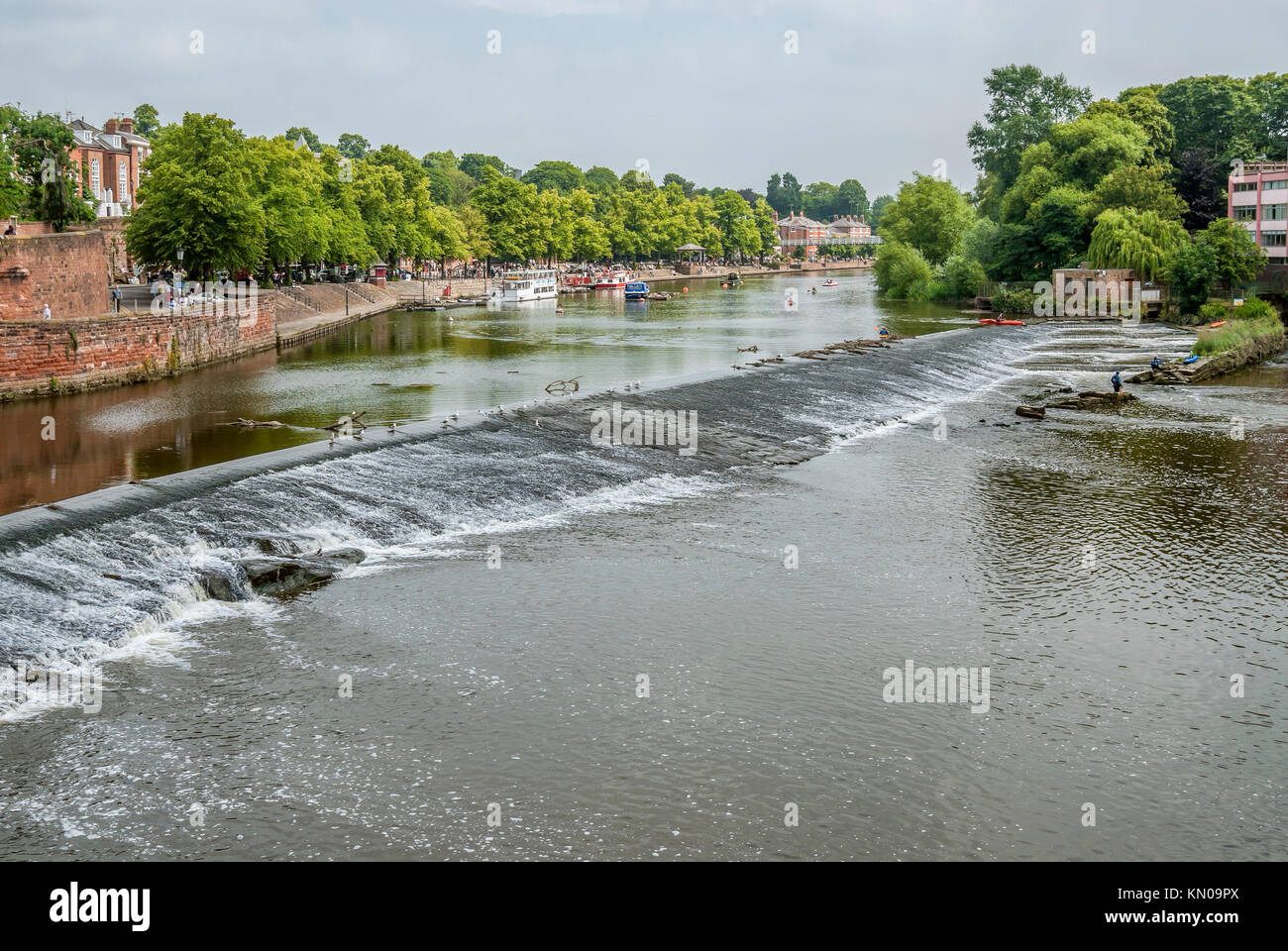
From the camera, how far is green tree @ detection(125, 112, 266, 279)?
66250 millimetres

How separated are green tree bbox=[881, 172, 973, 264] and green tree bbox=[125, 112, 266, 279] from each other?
2979 inches

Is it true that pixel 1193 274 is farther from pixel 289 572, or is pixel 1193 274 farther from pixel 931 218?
pixel 289 572

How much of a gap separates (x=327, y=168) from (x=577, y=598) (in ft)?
303

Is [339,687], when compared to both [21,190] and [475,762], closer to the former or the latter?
[475,762]

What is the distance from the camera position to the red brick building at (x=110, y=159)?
119 m

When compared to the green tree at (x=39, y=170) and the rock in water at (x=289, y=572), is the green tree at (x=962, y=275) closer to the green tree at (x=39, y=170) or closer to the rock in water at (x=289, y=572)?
the green tree at (x=39, y=170)

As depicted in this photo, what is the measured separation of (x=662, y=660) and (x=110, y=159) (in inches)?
4966

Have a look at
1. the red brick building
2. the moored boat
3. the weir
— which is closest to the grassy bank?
the weir

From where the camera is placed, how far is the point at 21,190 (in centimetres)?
6506

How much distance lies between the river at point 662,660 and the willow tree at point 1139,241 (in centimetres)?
5798

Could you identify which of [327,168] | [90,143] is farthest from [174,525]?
[90,143]

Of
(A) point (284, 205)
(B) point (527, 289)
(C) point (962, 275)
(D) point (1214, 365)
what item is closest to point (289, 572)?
(D) point (1214, 365)

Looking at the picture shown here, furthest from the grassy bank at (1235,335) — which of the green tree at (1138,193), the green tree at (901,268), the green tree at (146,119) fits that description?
the green tree at (146,119)

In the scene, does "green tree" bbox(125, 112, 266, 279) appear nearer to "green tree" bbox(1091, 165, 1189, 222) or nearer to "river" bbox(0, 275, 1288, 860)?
"river" bbox(0, 275, 1288, 860)
